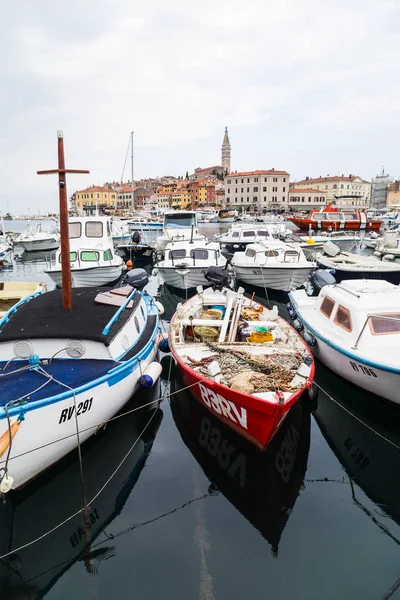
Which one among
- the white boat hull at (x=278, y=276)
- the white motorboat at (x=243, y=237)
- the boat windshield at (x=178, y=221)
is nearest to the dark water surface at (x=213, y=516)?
the white boat hull at (x=278, y=276)

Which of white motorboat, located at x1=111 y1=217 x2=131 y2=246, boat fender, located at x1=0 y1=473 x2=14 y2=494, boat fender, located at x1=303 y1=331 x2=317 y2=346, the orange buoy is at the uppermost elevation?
white motorboat, located at x1=111 y1=217 x2=131 y2=246

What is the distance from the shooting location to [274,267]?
19.5m

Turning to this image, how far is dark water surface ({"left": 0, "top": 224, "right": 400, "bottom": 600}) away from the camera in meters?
4.98

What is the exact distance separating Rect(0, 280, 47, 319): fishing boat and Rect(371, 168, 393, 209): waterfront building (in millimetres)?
143238

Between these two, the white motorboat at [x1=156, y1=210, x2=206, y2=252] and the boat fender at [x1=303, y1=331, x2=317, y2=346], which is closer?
the boat fender at [x1=303, y1=331, x2=317, y2=346]

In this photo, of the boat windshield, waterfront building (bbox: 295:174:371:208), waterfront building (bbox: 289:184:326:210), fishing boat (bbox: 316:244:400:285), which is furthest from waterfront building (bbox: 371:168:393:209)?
fishing boat (bbox: 316:244:400:285)

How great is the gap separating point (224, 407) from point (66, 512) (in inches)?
126

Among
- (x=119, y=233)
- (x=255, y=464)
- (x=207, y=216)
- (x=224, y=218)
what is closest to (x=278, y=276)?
(x=255, y=464)

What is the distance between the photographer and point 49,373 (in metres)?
7.22

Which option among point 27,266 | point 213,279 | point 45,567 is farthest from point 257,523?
point 27,266

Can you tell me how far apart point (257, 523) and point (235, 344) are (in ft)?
13.7

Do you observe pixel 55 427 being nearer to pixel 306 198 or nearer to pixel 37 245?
pixel 37 245

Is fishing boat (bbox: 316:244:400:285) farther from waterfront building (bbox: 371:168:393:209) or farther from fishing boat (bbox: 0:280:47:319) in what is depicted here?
waterfront building (bbox: 371:168:393:209)

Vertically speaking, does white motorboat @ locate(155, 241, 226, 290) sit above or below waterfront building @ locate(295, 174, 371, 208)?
below
